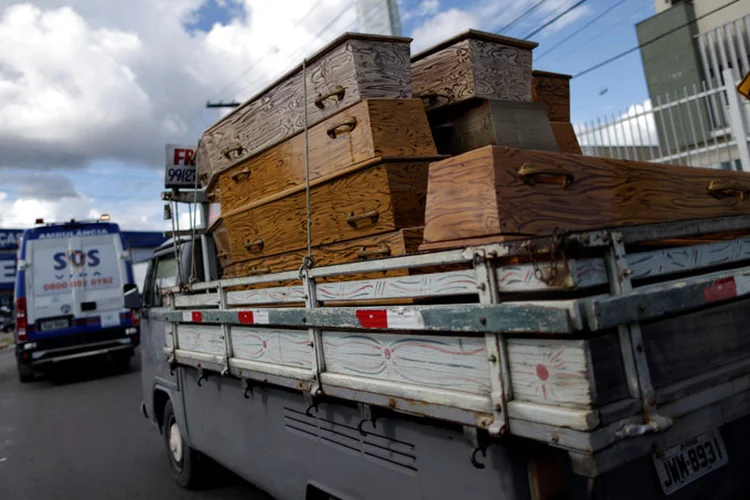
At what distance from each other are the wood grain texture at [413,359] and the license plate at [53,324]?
987cm

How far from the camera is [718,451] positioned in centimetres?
218

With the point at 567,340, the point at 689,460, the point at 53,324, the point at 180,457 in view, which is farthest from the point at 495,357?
the point at 53,324

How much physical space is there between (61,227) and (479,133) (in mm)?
9961

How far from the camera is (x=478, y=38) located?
3.46 metres

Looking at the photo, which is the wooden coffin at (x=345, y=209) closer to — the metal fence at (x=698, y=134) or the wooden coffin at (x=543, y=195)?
the wooden coffin at (x=543, y=195)

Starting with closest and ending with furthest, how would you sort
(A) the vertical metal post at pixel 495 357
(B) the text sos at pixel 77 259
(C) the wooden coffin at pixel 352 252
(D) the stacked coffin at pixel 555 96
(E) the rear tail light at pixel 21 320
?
(A) the vertical metal post at pixel 495 357 < (C) the wooden coffin at pixel 352 252 < (D) the stacked coffin at pixel 555 96 < (E) the rear tail light at pixel 21 320 < (B) the text sos at pixel 77 259

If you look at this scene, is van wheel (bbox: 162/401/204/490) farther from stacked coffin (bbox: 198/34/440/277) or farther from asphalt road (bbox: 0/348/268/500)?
stacked coffin (bbox: 198/34/440/277)

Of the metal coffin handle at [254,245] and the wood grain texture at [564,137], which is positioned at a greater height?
the wood grain texture at [564,137]

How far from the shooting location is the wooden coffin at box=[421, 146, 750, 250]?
2.06m

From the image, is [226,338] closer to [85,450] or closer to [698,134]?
[85,450]

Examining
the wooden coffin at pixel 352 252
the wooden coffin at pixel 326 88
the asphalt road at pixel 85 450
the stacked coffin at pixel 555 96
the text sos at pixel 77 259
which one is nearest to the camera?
the wooden coffin at pixel 352 252

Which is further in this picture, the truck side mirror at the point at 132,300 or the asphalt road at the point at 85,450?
the truck side mirror at the point at 132,300

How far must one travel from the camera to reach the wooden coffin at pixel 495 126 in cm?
332

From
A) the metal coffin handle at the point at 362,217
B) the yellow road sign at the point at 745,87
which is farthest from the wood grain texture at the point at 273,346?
the yellow road sign at the point at 745,87
